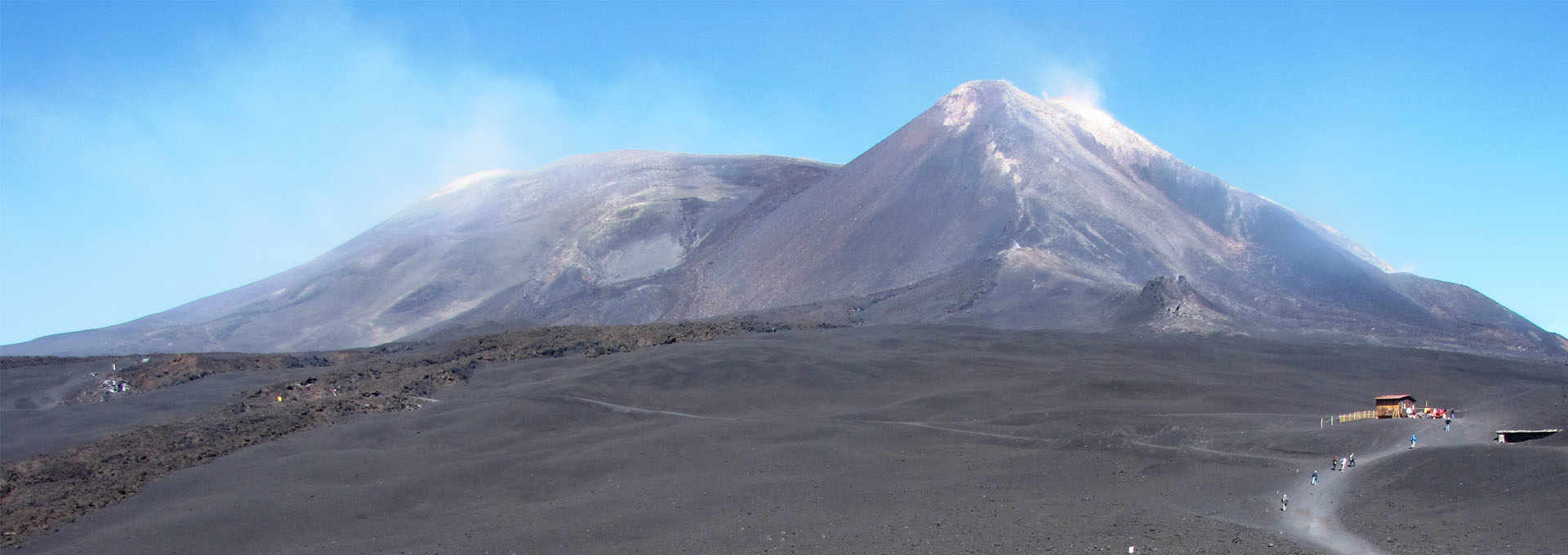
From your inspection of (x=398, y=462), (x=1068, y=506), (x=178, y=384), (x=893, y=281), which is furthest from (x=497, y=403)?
(x=893, y=281)

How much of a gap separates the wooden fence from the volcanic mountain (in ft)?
66.4

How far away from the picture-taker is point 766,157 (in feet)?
499

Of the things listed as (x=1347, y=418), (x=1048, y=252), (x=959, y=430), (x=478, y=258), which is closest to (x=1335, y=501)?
(x=959, y=430)

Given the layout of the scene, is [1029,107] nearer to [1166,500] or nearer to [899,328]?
[899,328]

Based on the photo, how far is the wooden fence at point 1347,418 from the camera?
107 feet

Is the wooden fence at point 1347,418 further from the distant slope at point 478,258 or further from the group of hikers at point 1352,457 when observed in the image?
the distant slope at point 478,258

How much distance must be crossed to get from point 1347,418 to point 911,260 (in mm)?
49618

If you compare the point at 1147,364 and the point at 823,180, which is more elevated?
the point at 823,180

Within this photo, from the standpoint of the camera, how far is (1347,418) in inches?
1361

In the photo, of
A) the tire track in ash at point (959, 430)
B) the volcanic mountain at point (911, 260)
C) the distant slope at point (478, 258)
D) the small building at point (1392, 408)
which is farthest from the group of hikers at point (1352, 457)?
the distant slope at point (478, 258)

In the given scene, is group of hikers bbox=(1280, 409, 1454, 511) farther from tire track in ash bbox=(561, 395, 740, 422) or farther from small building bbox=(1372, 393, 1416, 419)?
tire track in ash bbox=(561, 395, 740, 422)

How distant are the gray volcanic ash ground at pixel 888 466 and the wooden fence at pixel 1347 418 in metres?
0.74

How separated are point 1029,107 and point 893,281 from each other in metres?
38.3

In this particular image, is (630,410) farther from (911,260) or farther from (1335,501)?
(911,260)
